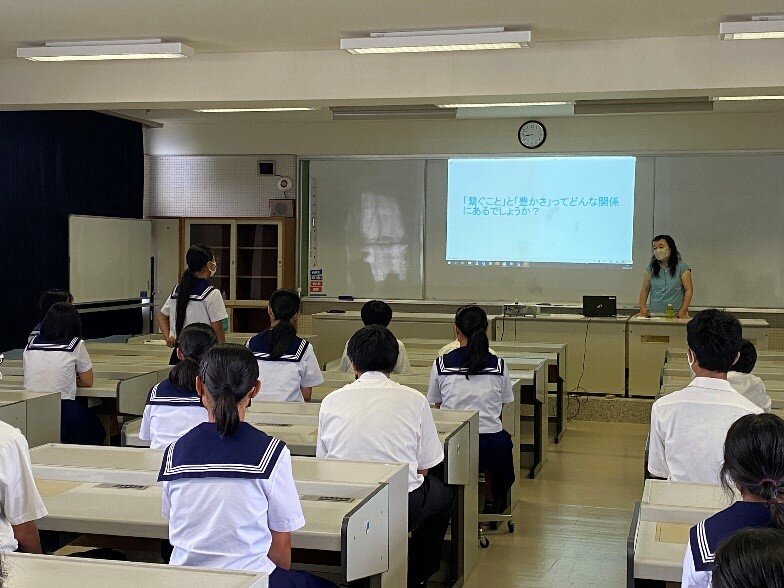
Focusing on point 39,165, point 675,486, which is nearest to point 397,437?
point 675,486

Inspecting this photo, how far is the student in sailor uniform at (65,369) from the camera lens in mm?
5801

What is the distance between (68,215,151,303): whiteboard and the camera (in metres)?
10.3

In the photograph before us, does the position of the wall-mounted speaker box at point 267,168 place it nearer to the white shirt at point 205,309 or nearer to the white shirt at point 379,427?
the white shirt at point 205,309

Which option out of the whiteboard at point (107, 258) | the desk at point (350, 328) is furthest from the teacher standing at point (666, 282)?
the whiteboard at point (107, 258)

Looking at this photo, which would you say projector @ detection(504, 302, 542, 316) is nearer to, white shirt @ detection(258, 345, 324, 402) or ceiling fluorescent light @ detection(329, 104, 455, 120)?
ceiling fluorescent light @ detection(329, 104, 455, 120)

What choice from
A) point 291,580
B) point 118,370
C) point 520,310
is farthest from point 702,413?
point 520,310

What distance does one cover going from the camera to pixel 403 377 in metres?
6.28

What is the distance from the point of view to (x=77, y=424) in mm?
5789

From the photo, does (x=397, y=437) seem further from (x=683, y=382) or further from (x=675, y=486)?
(x=683, y=382)

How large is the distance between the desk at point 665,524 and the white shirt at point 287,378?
93.9 inches

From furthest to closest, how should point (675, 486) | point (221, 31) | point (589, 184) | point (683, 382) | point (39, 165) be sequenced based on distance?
1. point (589, 184)
2. point (39, 165)
3. point (221, 31)
4. point (683, 382)
5. point (675, 486)

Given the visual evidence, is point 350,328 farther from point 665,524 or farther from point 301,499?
point 665,524

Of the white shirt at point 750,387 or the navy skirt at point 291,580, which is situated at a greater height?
the white shirt at point 750,387

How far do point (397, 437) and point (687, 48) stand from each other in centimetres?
364
